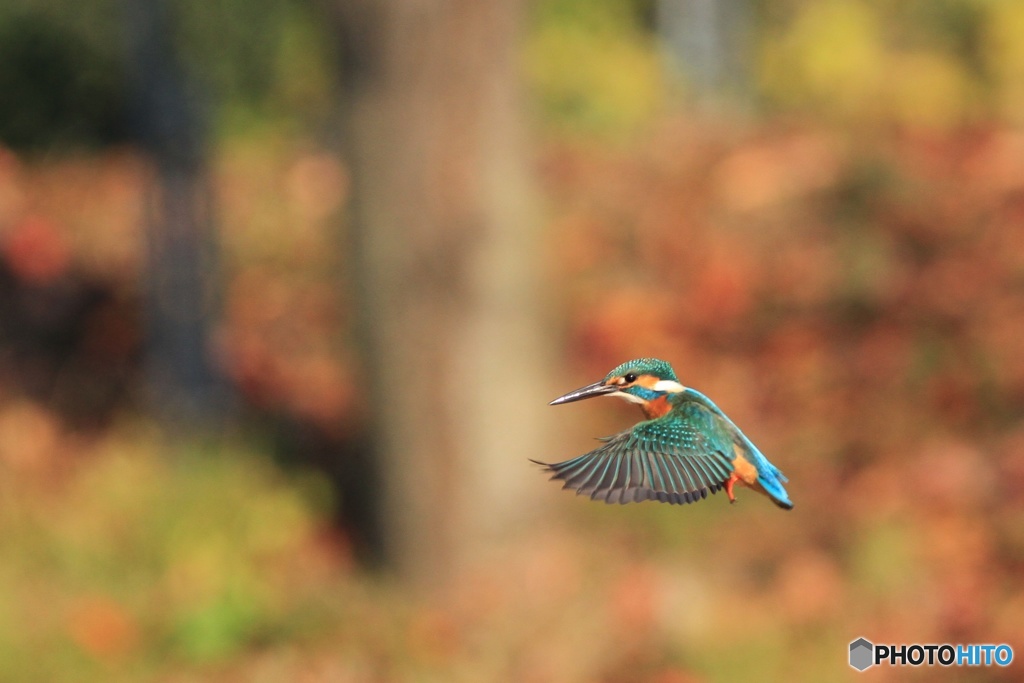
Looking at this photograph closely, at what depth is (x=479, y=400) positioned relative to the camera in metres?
7.35

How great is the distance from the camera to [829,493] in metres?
7.75

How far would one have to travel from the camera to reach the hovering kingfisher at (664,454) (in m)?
0.76

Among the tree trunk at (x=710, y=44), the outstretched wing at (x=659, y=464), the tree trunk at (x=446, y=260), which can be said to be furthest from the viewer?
the tree trunk at (x=710, y=44)

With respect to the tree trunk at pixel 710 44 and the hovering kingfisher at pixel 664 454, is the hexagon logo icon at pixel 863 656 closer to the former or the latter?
the hovering kingfisher at pixel 664 454

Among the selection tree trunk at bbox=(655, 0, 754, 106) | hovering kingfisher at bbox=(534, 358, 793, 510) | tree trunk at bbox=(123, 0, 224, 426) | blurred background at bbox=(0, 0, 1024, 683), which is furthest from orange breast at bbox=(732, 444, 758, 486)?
tree trunk at bbox=(655, 0, 754, 106)

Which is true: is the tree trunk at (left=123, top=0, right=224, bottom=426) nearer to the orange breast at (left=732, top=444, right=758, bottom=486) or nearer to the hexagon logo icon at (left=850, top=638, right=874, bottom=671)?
the hexagon logo icon at (left=850, top=638, right=874, bottom=671)

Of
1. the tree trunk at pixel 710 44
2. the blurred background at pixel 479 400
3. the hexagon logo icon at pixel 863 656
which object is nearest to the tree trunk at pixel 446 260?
the blurred background at pixel 479 400

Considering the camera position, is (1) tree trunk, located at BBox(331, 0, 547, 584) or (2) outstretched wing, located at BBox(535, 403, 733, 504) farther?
(1) tree trunk, located at BBox(331, 0, 547, 584)

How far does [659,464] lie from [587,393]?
0.06 metres

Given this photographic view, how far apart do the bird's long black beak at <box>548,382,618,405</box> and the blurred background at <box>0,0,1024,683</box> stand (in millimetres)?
3900

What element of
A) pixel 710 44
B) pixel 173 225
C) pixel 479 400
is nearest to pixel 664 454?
pixel 479 400

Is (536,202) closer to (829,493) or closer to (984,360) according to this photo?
(829,493)

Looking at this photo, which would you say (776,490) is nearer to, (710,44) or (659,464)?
(659,464)

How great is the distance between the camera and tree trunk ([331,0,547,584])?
720cm
